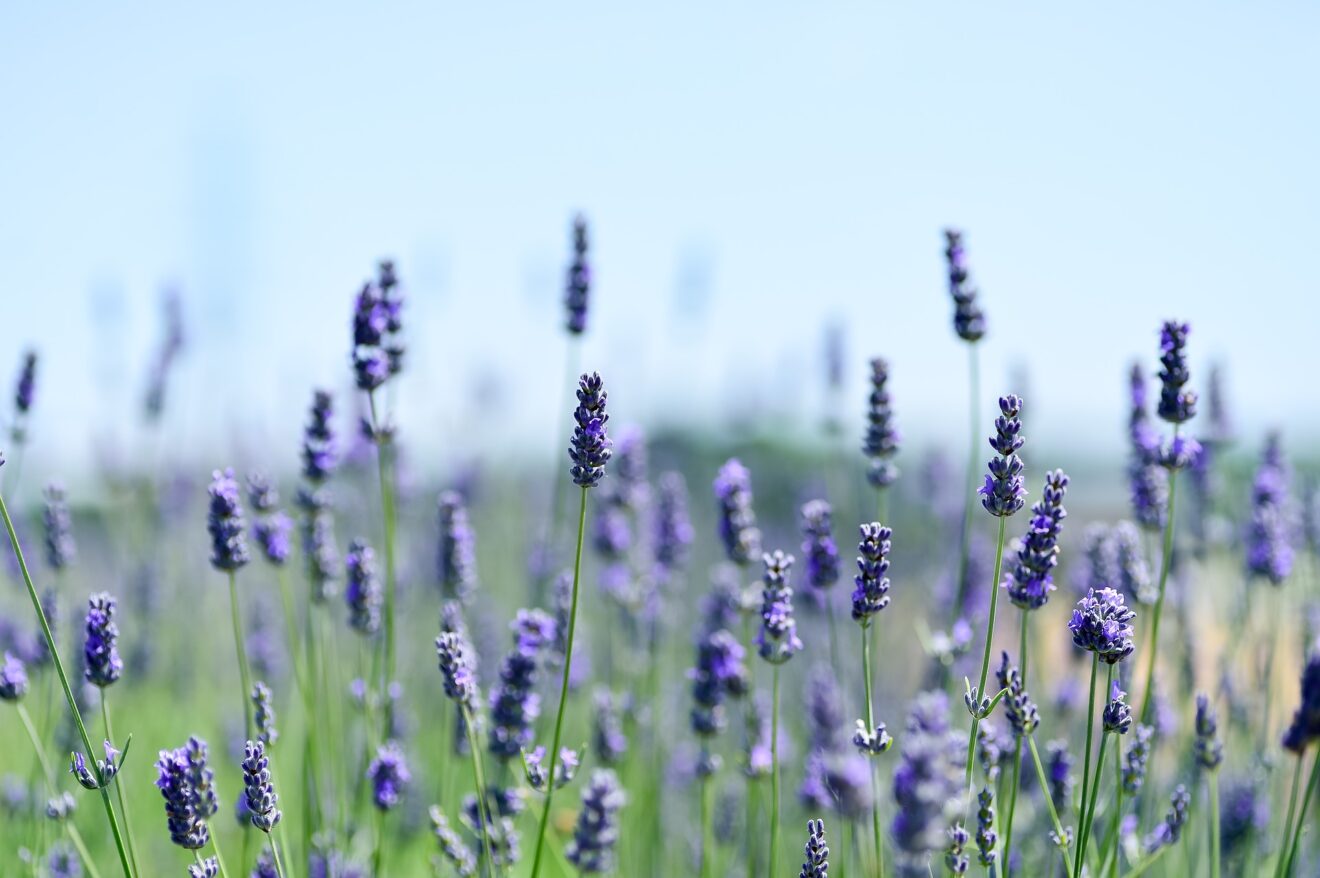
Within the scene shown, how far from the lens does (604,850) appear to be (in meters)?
2.13

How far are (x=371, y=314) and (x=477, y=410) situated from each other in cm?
526

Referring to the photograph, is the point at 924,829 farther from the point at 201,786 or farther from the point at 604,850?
the point at 201,786

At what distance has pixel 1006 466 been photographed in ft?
6.16

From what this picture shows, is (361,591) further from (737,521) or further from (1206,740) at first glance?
(1206,740)

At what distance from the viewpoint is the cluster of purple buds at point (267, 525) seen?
112 inches

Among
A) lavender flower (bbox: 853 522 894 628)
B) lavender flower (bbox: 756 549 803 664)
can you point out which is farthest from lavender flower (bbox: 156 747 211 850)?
lavender flower (bbox: 853 522 894 628)

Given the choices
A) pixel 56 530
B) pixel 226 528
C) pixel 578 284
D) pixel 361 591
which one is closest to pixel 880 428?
pixel 578 284

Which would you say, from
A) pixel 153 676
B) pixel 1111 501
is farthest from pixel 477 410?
pixel 1111 501

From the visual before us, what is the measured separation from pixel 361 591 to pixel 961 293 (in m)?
1.75

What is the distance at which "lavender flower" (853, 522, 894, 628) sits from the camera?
6.20 feet

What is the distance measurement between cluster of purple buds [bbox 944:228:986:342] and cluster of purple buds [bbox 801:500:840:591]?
2.18 feet

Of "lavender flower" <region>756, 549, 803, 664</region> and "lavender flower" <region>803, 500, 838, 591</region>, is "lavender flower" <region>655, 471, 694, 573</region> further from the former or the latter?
"lavender flower" <region>756, 549, 803, 664</region>

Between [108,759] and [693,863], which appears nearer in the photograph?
[108,759]

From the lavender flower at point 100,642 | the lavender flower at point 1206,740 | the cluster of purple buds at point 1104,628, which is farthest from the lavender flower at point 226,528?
the lavender flower at point 1206,740
